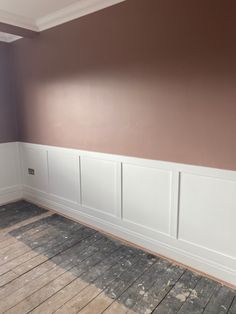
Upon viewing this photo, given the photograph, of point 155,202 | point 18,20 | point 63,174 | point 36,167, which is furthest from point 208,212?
point 18,20

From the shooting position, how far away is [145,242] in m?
2.45

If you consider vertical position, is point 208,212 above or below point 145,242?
above

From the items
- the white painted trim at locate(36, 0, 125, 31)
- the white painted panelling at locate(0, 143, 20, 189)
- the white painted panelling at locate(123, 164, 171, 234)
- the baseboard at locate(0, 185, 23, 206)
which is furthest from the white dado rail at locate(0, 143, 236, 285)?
the white painted trim at locate(36, 0, 125, 31)

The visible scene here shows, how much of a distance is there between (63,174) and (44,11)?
1858mm

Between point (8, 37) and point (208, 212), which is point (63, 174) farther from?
point (8, 37)

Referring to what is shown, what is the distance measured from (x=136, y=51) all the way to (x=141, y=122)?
632 mm

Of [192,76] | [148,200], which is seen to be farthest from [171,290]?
[192,76]

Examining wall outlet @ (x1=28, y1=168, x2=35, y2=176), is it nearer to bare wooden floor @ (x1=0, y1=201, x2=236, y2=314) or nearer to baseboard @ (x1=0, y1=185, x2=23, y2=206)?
baseboard @ (x1=0, y1=185, x2=23, y2=206)

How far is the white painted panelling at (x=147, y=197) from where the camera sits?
7.41ft

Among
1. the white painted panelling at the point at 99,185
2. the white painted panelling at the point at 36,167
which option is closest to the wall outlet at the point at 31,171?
the white painted panelling at the point at 36,167

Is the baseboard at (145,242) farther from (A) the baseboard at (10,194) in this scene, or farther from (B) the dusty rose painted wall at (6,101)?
(B) the dusty rose painted wall at (6,101)

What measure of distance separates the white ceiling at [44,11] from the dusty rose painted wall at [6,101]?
31.6 inches

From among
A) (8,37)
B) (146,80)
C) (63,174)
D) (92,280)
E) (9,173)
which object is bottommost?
(92,280)

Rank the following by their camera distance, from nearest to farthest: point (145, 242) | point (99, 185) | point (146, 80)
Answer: point (146, 80) < point (145, 242) < point (99, 185)
